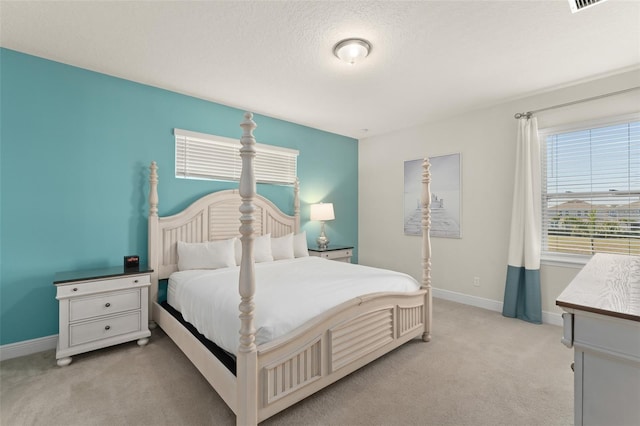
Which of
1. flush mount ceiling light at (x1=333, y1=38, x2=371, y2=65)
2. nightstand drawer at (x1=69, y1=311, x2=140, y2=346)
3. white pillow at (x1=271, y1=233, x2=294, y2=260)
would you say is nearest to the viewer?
flush mount ceiling light at (x1=333, y1=38, x2=371, y2=65)

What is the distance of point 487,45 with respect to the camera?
7.61 feet

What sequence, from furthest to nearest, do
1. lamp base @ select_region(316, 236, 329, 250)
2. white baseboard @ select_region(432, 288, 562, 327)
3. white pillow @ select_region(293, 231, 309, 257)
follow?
lamp base @ select_region(316, 236, 329, 250) < white pillow @ select_region(293, 231, 309, 257) < white baseboard @ select_region(432, 288, 562, 327)

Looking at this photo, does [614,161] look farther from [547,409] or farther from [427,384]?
[427,384]

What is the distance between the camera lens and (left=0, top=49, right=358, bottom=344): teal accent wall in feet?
7.98

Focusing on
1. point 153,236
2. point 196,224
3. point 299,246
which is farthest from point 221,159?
point 299,246

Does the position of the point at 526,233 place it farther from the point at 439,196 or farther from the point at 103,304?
the point at 103,304

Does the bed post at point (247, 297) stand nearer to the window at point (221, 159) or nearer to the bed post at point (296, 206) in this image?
the window at point (221, 159)

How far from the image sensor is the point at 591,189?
300 cm

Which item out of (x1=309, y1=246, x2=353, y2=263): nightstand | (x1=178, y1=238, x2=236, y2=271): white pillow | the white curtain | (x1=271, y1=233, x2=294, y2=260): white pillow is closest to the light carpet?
the white curtain

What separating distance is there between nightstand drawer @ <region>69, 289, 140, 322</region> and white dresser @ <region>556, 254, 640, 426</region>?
3057 mm

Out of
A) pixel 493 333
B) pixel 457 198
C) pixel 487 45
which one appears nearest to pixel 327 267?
pixel 493 333

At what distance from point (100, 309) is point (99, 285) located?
21 centimetres

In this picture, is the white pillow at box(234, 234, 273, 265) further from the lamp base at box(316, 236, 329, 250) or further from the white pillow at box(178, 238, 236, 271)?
the lamp base at box(316, 236, 329, 250)

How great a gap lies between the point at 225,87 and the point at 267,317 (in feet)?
8.39
